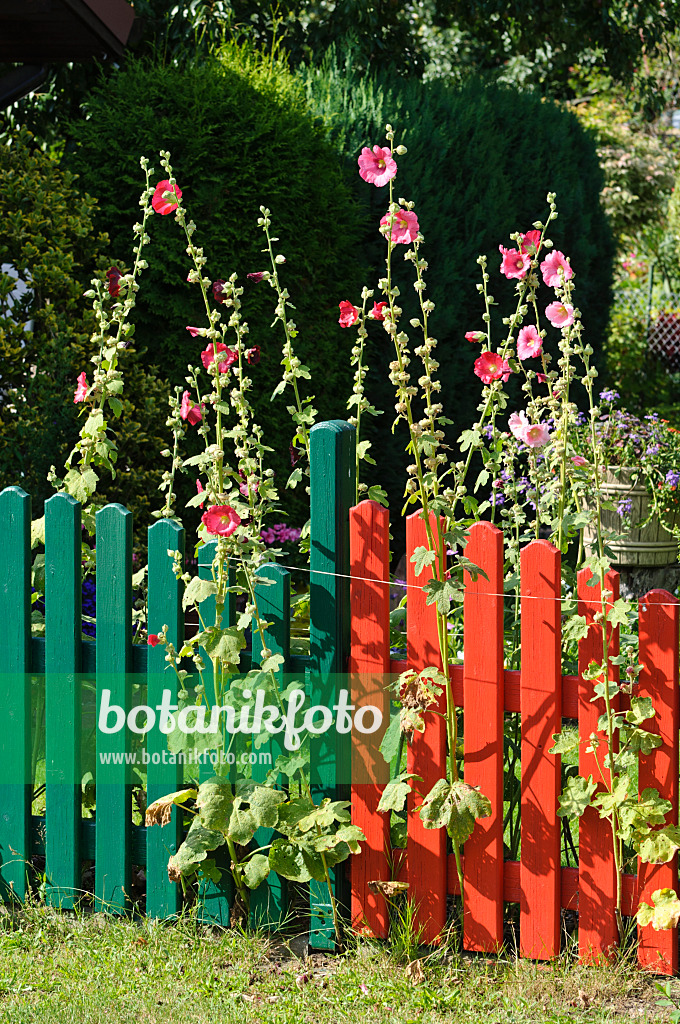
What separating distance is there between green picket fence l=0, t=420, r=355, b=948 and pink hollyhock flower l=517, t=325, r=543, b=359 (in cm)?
44

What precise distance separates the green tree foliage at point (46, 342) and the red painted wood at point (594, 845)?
8.05 feet

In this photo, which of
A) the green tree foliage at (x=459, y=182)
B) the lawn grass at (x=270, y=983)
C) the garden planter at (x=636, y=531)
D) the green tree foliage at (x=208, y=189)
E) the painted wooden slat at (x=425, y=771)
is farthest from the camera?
the green tree foliage at (x=459, y=182)

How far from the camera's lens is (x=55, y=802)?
8.04ft

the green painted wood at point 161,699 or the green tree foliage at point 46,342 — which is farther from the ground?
the green tree foliage at point 46,342

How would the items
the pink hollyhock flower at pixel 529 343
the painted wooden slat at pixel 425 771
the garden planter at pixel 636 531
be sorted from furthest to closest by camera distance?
the garden planter at pixel 636 531 → the pink hollyhock flower at pixel 529 343 → the painted wooden slat at pixel 425 771

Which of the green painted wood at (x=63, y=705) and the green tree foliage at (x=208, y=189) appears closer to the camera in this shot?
the green painted wood at (x=63, y=705)

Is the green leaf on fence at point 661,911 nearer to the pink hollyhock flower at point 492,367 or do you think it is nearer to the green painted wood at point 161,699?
the green painted wood at point 161,699

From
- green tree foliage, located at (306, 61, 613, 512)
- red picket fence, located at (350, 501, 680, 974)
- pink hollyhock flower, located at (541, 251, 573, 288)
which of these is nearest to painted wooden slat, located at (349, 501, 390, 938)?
red picket fence, located at (350, 501, 680, 974)

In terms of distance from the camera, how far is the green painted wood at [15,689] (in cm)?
247

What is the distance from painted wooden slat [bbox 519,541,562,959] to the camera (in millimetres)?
2174

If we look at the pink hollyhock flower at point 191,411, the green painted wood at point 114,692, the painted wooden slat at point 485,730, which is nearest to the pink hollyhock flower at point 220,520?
the green painted wood at point 114,692

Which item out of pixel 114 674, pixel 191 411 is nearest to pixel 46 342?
pixel 191 411

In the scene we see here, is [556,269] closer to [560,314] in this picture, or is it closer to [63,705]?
[560,314]

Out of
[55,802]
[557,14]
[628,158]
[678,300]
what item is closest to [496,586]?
[55,802]
